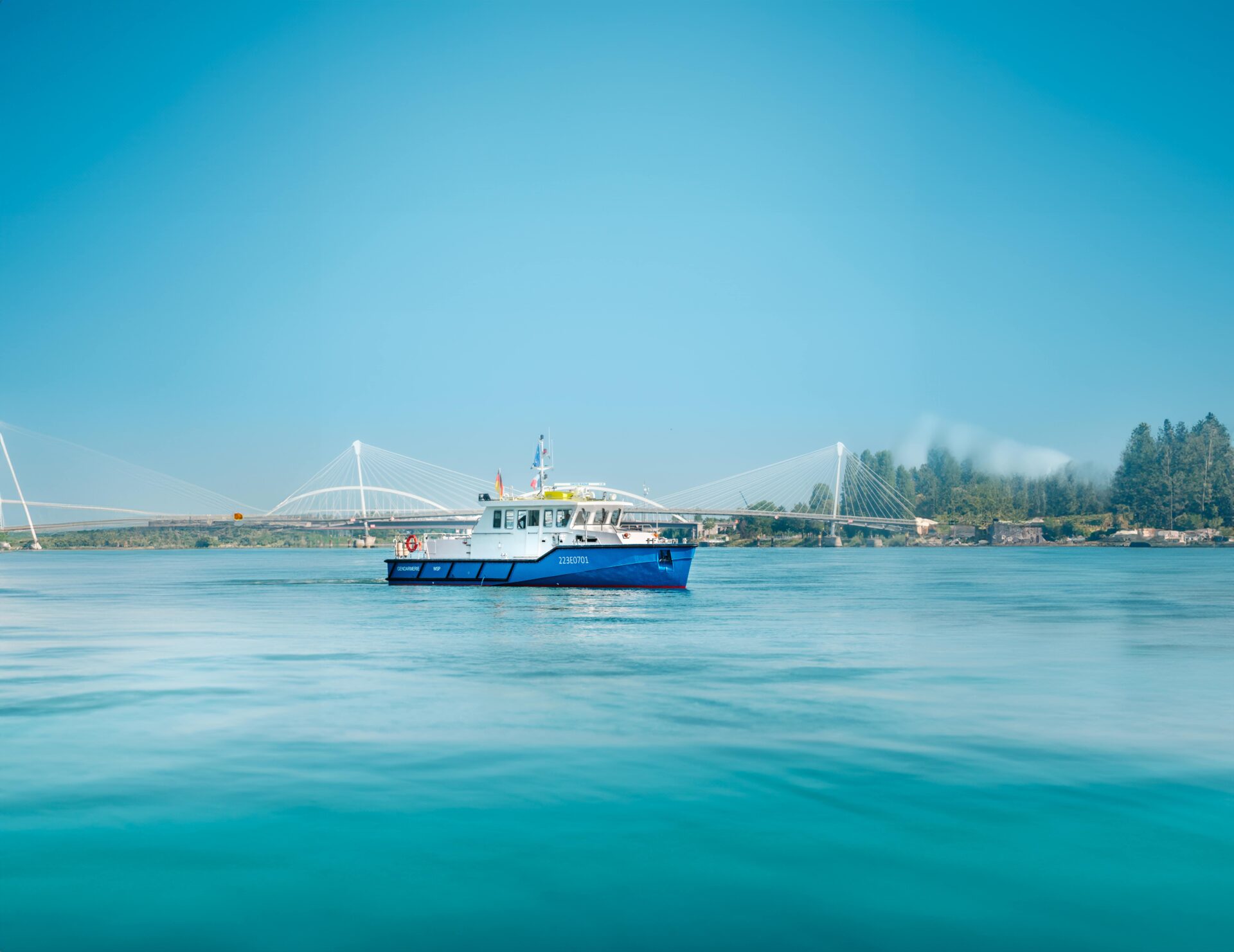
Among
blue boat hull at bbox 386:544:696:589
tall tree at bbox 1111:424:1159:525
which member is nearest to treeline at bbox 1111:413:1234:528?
tall tree at bbox 1111:424:1159:525

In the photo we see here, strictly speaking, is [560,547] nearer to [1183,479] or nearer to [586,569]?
[586,569]

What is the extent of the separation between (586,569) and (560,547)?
60.8 inches

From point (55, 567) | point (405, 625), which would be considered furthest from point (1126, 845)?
point (55, 567)

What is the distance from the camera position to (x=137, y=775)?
45.2 feet

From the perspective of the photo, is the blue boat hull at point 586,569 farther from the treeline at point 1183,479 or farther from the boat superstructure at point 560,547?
the treeline at point 1183,479

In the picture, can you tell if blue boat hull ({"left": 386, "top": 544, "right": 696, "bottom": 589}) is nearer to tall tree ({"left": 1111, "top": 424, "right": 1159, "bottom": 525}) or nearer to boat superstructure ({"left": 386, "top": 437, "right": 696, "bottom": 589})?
boat superstructure ({"left": 386, "top": 437, "right": 696, "bottom": 589})

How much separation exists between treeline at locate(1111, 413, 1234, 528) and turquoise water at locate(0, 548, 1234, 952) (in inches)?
6697

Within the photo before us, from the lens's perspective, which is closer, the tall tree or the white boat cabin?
the white boat cabin

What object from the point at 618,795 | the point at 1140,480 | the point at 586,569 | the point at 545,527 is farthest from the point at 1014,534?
the point at 618,795

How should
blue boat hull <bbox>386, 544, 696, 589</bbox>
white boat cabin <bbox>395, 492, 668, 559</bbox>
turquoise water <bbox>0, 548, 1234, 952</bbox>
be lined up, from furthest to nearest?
white boat cabin <bbox>395, 492, 668, 559</bbox>
blue boat hull <bbox>386, 544, 696, 589</bbox>
turquoise water <bbox>0, 548, 1234, 952</bbox>

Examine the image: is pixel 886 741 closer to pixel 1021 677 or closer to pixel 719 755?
pixel 719 755

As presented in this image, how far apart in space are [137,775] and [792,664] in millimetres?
15505

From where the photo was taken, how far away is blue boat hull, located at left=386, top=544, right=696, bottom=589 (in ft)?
152

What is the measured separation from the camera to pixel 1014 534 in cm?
19438
